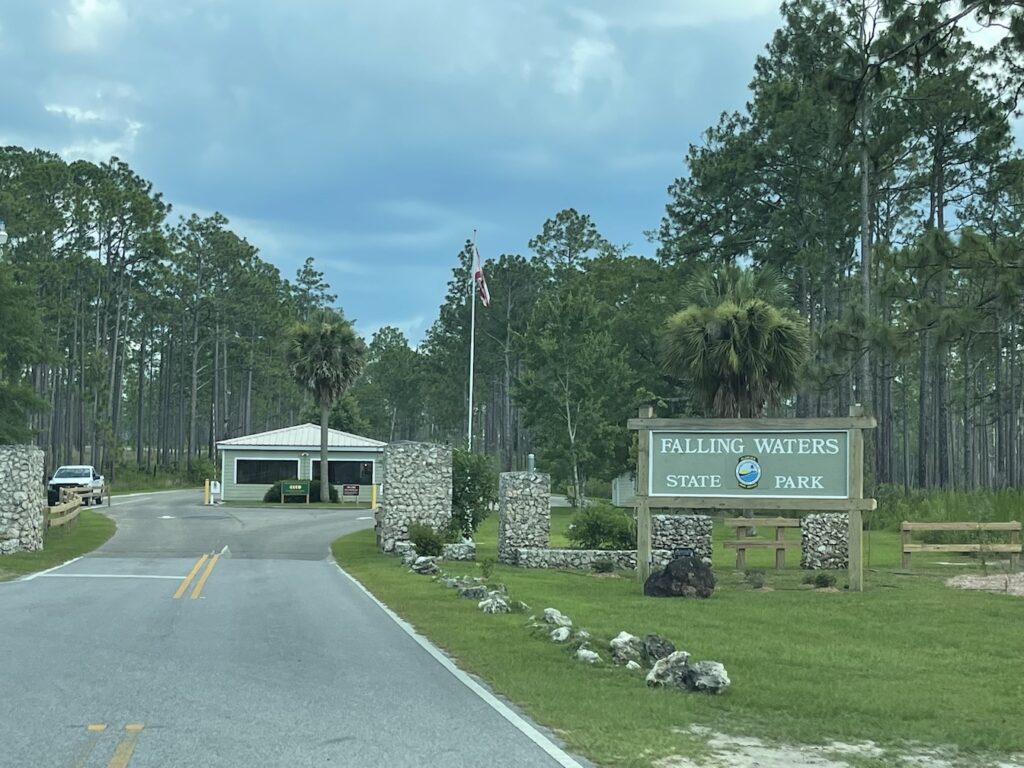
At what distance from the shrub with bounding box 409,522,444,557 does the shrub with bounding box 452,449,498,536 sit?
13.4 ft

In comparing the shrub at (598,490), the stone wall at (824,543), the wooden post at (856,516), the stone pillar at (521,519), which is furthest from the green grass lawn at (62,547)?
the shrub at (598,490)

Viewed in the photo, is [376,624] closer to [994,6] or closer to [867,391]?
A: [994,6]

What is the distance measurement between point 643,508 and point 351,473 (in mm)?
39830

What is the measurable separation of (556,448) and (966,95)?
106 ft

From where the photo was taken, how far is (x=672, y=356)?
3341 centimetres

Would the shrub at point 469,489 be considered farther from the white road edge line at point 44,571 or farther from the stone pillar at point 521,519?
the white road edge line at point 44,571

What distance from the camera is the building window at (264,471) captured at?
189 feet

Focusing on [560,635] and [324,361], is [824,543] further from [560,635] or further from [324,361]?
[324,361]

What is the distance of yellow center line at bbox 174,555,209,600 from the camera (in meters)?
17.5

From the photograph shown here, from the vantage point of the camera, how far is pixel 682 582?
17.5 meters

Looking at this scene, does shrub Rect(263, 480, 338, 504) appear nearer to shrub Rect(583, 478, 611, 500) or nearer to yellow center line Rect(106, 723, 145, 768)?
shrub Rect(583, 478, 611, 500)

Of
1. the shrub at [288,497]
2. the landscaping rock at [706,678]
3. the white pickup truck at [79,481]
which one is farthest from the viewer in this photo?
the shrub at [288,497]

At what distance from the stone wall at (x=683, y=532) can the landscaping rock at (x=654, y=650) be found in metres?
13.2

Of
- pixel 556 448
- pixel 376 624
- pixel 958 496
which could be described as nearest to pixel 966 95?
pixel 958 496
